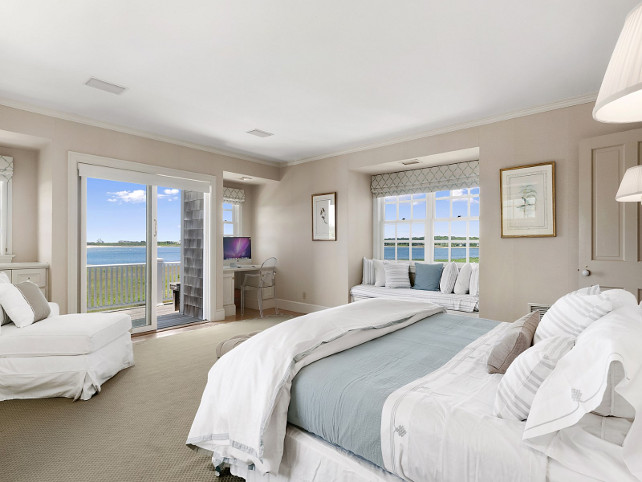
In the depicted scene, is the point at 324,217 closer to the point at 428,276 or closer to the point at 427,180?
the point at 427,180

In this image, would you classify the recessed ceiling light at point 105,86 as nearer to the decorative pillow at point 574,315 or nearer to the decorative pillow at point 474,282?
the decorative pillow at point 574,315

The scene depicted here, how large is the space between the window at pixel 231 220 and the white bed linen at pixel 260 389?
4.87 metres

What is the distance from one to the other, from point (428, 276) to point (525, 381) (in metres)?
3.82

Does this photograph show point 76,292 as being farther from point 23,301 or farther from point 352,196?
point 352,196

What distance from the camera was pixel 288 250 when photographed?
20.8 feet

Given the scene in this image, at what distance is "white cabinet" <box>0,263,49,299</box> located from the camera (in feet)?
11.8

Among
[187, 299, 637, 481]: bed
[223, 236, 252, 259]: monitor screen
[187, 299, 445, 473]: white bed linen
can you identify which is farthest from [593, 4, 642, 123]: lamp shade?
[223, 236, 252, 259]: monitor screen

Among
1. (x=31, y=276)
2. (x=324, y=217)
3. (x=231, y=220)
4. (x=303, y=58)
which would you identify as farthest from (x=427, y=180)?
(x=31, y=276)

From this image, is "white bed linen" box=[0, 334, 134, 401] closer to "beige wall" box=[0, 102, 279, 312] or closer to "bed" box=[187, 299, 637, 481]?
"beige wall" box=[0, 102, 279, 312]

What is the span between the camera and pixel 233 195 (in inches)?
256

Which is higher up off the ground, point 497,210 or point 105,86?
point 105,86

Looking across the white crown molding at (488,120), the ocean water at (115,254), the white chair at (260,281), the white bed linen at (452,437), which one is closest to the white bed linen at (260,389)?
the white bed linen at (452,437)

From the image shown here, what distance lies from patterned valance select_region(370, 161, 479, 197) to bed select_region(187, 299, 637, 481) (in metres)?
3.17

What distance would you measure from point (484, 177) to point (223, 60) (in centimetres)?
305
